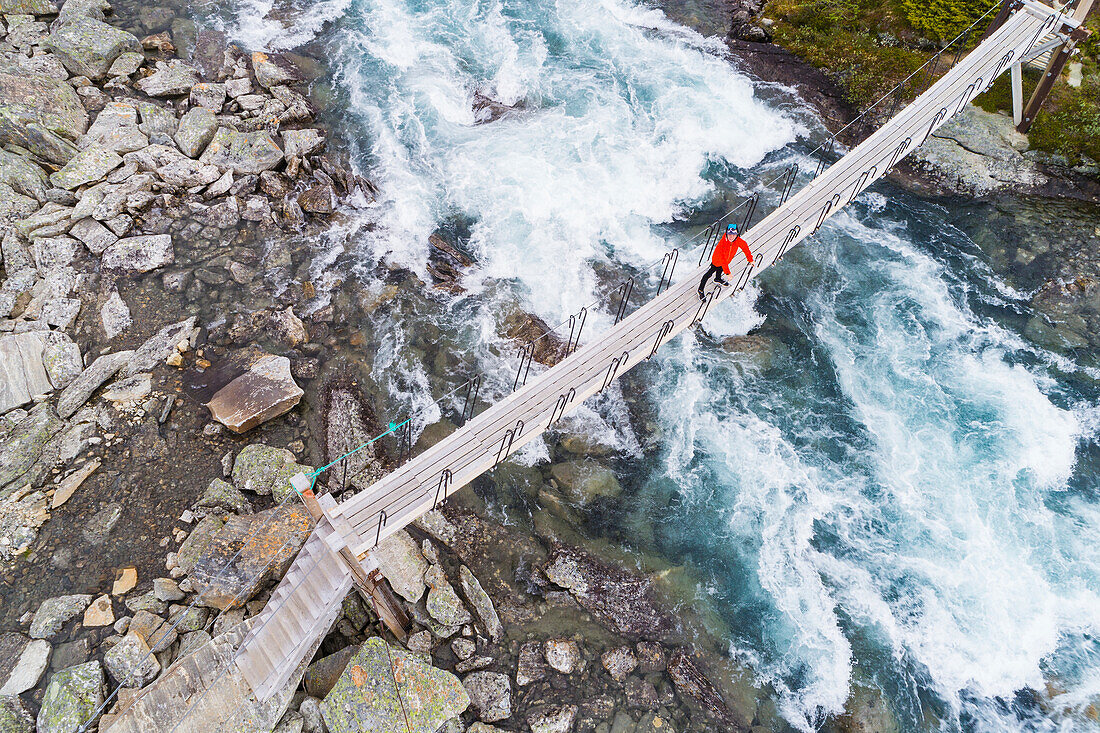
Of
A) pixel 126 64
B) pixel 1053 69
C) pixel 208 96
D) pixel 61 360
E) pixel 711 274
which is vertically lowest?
pixel 61 360

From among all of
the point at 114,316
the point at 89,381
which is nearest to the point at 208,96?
the point at 114,316

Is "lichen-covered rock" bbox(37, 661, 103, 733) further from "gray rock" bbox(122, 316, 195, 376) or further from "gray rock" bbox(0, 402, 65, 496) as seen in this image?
"gray rock" bbox(122, 316, 195, 376)

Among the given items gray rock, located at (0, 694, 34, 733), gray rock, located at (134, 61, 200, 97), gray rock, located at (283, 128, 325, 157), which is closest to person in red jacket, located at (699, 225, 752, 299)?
gray rock, located at (283, 128, 325, 157)

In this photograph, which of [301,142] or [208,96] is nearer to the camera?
[301,142]

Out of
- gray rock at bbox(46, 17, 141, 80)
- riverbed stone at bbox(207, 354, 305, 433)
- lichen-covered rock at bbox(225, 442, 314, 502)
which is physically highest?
gray rock at bbox(46, 17, 141, 80)

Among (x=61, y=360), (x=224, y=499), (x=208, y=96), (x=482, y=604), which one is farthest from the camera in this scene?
(x=208, y=96)

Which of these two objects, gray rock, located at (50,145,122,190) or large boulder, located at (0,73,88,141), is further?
large boulder, located at (0,73,88,141)

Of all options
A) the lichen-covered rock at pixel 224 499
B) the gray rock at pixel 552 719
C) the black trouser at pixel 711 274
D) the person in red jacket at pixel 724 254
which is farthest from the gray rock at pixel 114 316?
the person in red jacket at pixel 724 254

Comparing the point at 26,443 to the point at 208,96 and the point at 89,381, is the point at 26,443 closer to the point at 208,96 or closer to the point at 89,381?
the point at 89,381
